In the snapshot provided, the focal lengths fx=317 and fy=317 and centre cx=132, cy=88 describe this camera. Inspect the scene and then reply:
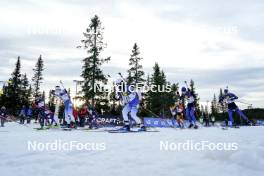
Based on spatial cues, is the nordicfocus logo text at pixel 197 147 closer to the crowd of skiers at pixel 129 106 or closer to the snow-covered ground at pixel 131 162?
the snow-covered ground at pixel 131 162

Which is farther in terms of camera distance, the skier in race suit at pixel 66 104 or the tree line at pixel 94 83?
the tree line at pixel 94 83

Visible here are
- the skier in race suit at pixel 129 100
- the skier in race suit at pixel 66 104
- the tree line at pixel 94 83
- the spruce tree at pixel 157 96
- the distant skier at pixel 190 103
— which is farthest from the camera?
the spruce tree at pixel 157 96

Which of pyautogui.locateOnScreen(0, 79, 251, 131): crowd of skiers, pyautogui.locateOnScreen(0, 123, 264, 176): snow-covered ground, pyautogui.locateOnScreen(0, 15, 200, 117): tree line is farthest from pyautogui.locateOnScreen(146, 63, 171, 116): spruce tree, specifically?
pyautogui.locateOnScreen(0, 123, 264, 176): snow-covered ground

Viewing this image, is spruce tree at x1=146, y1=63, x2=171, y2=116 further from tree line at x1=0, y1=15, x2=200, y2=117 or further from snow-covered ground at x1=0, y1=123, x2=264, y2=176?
snow-covered ground at x1=0, y1=123, x2=264, y2=176

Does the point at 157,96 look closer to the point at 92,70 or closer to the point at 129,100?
the point at 92,70

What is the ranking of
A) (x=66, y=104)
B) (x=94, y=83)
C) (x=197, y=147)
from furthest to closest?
(x=94, y=83) → (x=66, y=104) → (x=197, y=147)

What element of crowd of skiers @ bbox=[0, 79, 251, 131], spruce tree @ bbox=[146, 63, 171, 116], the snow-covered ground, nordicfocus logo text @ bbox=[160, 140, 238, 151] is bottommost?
the snow-covered ground

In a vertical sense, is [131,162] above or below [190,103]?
below

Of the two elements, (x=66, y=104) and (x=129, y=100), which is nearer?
(x=129, y=100)

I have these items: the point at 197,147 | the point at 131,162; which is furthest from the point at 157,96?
the point at 131,162

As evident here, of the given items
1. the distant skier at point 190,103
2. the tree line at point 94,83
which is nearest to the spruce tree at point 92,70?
the tree line at point 94,83

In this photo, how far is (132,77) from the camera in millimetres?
55719

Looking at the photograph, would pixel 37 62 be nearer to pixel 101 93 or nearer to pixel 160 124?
pixel 101 93

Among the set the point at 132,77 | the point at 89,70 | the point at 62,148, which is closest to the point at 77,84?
the point at 89,70
